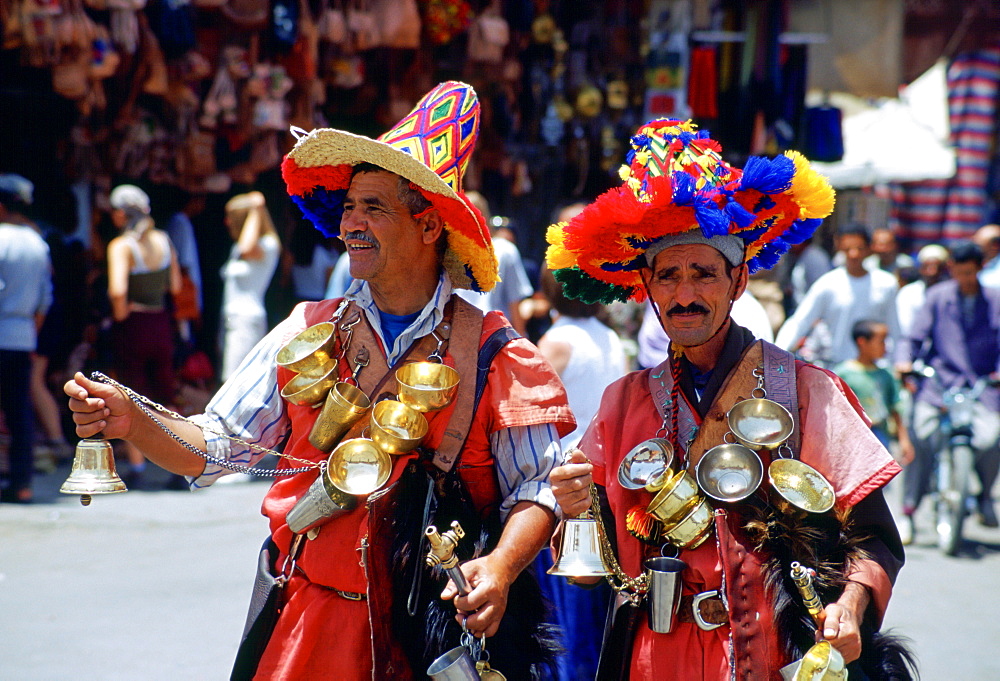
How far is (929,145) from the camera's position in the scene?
579 inches

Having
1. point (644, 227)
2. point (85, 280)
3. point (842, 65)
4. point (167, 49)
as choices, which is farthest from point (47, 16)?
point (842, 65)

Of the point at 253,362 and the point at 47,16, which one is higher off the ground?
the point at 47,16

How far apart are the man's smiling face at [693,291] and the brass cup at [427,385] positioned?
1.82 feet

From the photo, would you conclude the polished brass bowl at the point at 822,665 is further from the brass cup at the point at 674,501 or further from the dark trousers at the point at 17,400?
the dark trousers at the point at 17,400

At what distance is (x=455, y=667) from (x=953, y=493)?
5.82 m

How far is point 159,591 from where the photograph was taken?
5664 mm

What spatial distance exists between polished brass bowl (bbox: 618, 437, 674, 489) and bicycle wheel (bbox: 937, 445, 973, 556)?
5.32 metres

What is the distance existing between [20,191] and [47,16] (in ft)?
3.81

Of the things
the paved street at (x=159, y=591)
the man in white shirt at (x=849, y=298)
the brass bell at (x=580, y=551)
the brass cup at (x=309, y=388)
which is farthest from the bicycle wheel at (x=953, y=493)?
the brass cup at (x=309, y=388)

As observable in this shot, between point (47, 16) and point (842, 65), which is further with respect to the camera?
point (842, 65)

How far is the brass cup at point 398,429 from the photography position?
8.52 ft

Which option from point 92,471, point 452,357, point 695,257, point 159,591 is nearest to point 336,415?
point 452,357

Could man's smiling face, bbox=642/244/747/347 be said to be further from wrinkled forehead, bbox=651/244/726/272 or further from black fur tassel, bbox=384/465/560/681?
black fur tassel, bbox=384/465/560/681

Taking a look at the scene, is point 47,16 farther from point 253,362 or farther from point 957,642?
point 957,642
